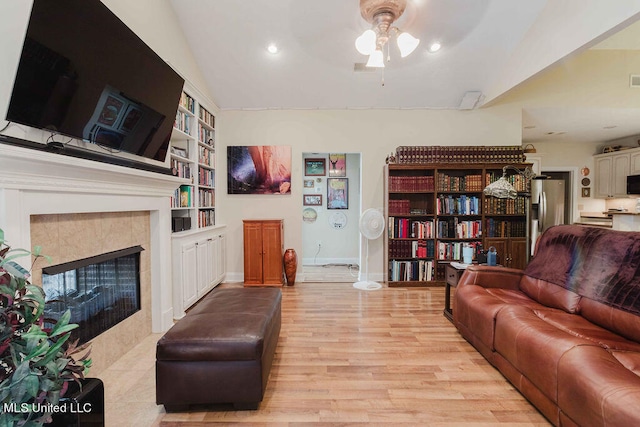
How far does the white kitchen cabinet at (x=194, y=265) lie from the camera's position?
9.90ft

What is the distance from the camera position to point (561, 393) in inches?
57.1

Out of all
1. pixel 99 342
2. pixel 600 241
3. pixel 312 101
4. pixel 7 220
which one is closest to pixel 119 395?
pixel 99 342

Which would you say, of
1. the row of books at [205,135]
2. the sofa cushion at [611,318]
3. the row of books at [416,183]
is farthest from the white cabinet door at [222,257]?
the sofa cushion at [611,318]

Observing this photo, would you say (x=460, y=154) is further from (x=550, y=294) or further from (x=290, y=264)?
(x=290, y=264)

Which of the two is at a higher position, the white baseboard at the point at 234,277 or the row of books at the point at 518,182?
the row of books at the point at 518,182

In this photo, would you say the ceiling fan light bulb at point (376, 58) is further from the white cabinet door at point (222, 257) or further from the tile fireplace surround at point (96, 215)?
the white cabinet door at point (222, 257)

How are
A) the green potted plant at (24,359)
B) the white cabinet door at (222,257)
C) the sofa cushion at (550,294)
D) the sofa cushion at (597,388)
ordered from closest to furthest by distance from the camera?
1. the green potted plant at (24,359)
2. the sofa cushion at (597,388)
3. the sofa cushion at (550,294)
4. the white cabinet door at (222,257)

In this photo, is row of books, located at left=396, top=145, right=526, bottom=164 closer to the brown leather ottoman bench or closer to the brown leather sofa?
the brown leather sofa

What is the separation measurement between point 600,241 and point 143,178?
351 cm

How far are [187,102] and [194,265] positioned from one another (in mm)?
1977

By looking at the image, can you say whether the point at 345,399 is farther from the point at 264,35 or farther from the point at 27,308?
the point at 264,35

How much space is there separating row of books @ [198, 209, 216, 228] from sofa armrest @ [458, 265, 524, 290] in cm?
324

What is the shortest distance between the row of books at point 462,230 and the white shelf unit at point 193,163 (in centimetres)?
343

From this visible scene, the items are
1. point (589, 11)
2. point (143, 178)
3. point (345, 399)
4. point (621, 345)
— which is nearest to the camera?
point (621, 345)
